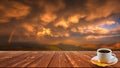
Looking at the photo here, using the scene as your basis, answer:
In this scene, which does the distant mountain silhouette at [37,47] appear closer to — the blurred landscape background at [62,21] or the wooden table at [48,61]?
the blurred landscape background at [62,21]

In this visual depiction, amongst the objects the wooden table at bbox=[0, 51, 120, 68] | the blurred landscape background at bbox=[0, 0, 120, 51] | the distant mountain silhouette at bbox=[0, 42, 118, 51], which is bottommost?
the wooden table at bbox=[0, 51, 120, 68]

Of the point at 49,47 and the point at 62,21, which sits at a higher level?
the point at 62,21

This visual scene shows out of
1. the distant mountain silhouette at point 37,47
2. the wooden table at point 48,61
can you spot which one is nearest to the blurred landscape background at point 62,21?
the distant mountain silhouette at point 37,47

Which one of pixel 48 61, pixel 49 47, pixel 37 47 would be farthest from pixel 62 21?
pixel 48 61

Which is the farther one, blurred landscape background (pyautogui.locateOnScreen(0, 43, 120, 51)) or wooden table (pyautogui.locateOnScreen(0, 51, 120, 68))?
blurred landscape background (pyautogui.locateOnScreen(0, 43, 120, 51))

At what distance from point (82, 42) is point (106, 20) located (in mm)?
521

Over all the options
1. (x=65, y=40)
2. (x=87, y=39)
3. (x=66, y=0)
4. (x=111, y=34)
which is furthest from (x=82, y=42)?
(x=66, y=0)

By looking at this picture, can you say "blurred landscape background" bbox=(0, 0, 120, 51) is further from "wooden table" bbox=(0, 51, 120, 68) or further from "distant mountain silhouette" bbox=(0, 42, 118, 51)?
"wooden table" bbox=(0, 51, 120, 68)

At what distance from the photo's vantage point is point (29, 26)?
9.87 ft

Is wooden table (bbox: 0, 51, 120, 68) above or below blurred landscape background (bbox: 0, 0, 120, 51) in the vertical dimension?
below

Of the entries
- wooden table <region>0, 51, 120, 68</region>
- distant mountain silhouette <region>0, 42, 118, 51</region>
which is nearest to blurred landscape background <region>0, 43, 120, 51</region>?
distant mountain silhouette <region>0, 42, 118, 51</region>

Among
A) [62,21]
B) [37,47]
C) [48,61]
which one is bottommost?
[48,61]

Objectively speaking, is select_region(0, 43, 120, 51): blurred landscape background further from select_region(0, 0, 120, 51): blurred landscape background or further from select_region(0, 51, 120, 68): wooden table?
select_region(0, 51, 120, 68): wooden table

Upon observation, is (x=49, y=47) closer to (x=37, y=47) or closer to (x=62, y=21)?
(x=37, y=47)
